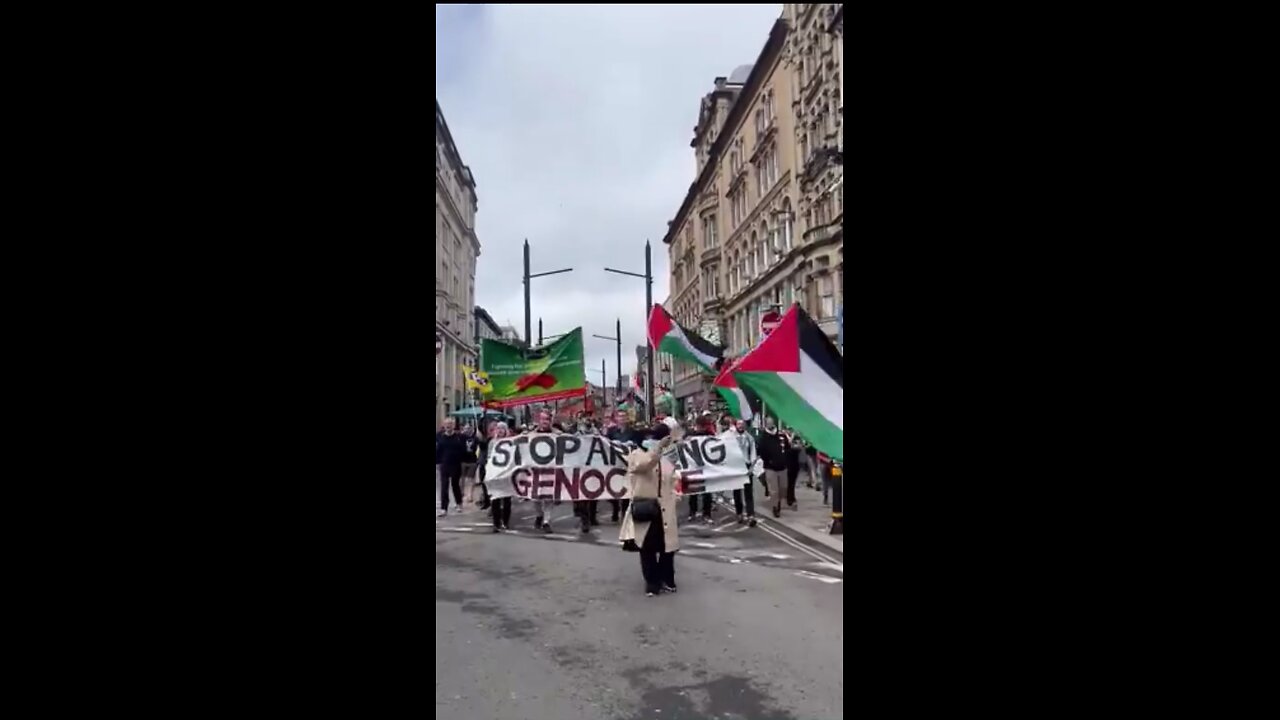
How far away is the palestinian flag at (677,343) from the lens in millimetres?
14859

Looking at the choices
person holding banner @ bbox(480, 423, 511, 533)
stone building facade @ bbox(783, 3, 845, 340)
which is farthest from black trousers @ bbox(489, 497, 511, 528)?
stone building facade @ bbox(783, 3, 845, 340)

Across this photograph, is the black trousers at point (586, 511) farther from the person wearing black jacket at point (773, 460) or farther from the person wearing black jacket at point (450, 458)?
the person wearing black jacket at point (773, 460)

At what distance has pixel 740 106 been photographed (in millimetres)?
39188

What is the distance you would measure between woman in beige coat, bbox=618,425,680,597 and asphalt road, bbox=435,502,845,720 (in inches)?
8.9

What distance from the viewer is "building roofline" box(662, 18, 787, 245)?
30969 millimetres

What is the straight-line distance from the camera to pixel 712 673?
4.83 meters

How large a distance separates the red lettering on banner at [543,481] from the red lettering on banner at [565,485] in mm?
77

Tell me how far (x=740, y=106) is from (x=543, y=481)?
32.5m
